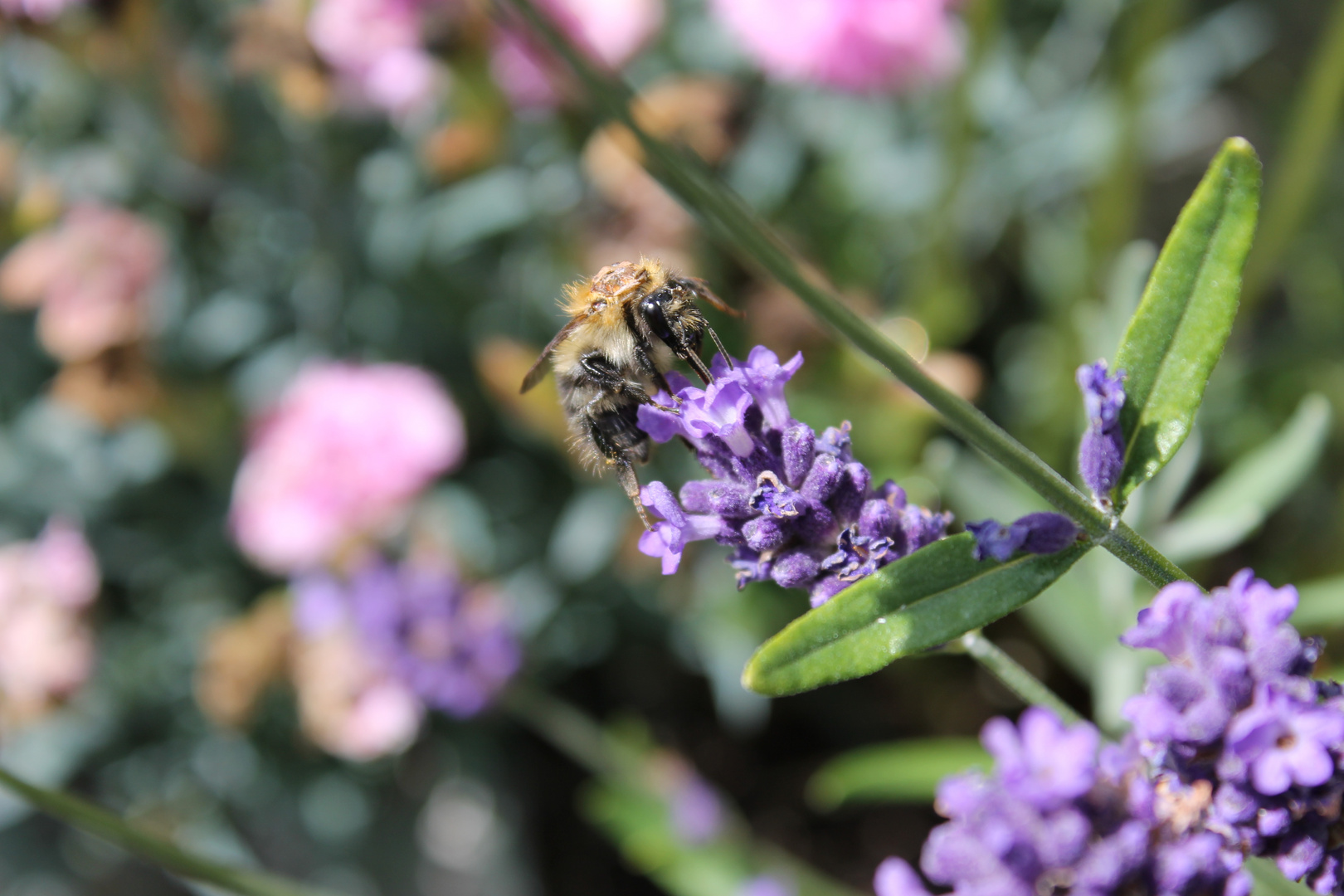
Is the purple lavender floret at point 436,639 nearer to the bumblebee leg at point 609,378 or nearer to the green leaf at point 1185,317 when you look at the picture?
the bumblebee leg at point 609,378

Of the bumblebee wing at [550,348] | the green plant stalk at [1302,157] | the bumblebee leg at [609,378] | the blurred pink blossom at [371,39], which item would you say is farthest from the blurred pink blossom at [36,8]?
the green plant stalk at [1302,157]

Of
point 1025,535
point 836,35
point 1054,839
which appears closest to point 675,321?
point 1025,535

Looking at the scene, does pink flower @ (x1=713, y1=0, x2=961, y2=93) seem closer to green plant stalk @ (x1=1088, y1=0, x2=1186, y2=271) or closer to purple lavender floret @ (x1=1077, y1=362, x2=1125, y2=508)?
green plant stalk @ (x1=1088, y1=0, x2=1186, y2=271)

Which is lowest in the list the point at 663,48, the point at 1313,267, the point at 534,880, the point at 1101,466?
the point at 1101,466

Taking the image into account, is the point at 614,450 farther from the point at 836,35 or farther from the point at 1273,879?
the point at 836,35

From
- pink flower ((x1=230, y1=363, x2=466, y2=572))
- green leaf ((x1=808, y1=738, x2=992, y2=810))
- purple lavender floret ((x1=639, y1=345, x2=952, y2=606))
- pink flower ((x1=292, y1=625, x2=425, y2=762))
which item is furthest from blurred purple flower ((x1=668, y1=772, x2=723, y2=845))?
purple lavender floret ((x1=639, y1=345, x2=952, y2=606))

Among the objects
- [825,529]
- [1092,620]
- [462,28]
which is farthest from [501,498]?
[825,529]

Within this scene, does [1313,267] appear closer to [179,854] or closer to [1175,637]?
[1175,637]
